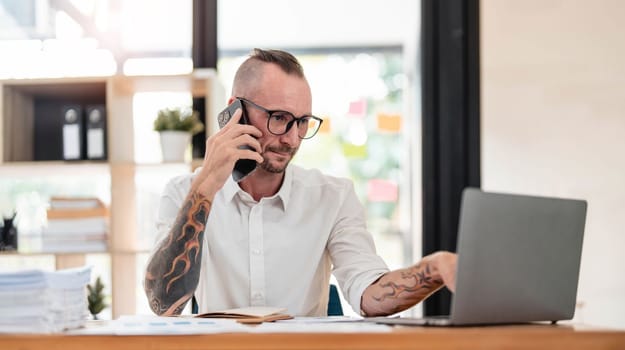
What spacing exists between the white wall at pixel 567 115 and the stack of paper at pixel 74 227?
1678 mm

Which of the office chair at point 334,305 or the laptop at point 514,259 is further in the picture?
the office chair at point 334,305

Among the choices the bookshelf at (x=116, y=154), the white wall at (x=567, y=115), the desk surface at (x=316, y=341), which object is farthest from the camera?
the bookshelf at (x=116, y=154)

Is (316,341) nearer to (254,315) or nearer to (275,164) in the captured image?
(254,315)

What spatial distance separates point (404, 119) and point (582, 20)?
5.61 feet

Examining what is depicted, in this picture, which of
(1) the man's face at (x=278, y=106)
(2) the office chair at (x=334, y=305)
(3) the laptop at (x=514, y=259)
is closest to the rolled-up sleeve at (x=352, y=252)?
(2) the office chair at (x=334, y=305)

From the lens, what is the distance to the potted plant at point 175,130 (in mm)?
3338

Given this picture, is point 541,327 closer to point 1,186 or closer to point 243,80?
point 243,80

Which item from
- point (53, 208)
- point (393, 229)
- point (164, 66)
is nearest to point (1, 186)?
point (53, 208)

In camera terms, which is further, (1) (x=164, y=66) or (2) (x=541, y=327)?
(1) (x=164, y=66)

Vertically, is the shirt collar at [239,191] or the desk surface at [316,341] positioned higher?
the shirt collar at [239,191]

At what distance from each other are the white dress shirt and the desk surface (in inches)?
36.3

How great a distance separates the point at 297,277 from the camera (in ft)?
7.09

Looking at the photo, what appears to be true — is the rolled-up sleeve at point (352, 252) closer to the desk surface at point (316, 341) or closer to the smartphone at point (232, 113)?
the smartphone at point (232, 113)

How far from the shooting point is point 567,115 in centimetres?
332
